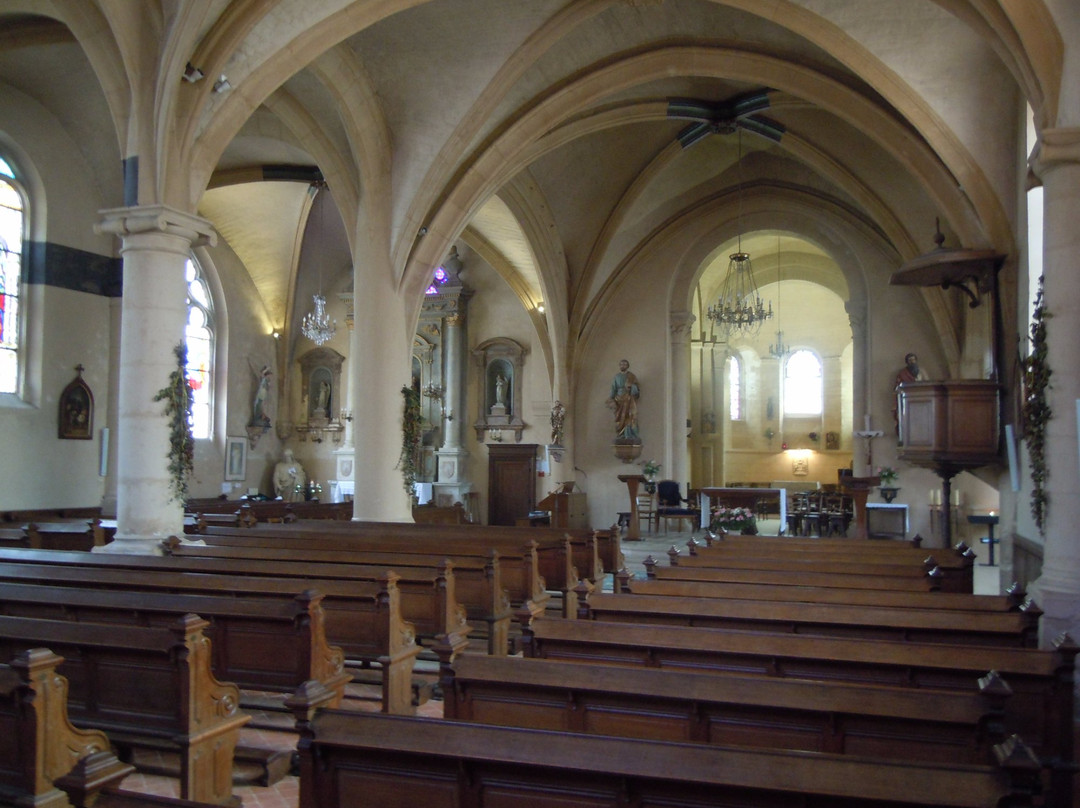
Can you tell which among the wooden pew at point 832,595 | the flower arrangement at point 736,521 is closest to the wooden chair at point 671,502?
the flower arrangement at point 736,521

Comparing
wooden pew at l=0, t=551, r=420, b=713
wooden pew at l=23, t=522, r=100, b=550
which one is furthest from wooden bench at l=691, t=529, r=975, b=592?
wooden pew at l=23, t=522, r=100, b=550

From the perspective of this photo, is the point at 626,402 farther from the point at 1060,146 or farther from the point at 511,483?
the point at 1060,146

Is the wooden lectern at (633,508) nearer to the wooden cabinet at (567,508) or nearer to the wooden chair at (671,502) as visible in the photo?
the wooden chair at (671,502)

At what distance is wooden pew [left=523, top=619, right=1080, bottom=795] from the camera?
3.86 metres

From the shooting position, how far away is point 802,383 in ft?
101

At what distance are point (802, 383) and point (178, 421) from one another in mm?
25622

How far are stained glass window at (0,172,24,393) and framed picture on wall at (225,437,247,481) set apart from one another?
623 centimetres

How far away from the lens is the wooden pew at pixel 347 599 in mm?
5609

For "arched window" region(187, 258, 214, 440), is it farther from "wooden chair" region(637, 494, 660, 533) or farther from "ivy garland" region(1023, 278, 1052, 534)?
"ivy garland" region(1023, 278, 1052, 534)

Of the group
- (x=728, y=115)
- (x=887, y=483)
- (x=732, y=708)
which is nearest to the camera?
(x=732, y=708)

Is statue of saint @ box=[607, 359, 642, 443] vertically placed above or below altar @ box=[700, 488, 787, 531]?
above

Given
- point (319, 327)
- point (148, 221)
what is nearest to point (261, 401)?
point (319, 327)

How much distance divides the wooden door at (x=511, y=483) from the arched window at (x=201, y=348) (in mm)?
7144

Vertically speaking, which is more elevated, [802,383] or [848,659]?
[802,383]
